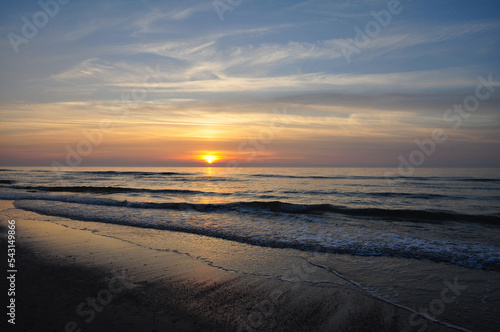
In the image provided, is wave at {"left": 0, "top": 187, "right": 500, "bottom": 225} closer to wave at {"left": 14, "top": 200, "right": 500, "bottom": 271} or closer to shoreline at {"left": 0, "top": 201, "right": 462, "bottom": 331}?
wave at {"left": 14, "top": 200, "right": 500, "bottom": 271}

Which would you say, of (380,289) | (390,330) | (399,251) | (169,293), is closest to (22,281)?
(169,293)

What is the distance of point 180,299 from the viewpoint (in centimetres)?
546

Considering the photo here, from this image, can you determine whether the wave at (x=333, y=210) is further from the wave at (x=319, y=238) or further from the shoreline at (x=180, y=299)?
the shoreline at (x=180, y=299)

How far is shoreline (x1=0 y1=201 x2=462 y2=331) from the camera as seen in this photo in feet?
15.1

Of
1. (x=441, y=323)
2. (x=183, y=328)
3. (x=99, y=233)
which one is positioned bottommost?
(x=441, y=323)

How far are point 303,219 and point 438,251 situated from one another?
24.3 feet

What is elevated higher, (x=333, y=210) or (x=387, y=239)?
(x=333, y=210)

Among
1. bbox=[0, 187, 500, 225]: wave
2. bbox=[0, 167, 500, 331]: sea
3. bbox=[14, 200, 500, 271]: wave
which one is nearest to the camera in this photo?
bbox=[0, 167, 500, 331]: sea

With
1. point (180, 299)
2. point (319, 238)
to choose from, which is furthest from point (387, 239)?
point (180, 299)

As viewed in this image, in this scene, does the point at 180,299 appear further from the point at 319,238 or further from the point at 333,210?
the point at 333,210

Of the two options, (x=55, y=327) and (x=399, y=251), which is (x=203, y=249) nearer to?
(x=55, y=327)

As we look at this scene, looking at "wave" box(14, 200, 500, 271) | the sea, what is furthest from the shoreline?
"wave" box(14, 200, 500, 271)

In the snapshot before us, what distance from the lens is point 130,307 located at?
5102 mm

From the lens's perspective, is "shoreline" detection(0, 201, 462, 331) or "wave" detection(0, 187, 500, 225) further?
"wave" detection(0, 187, 500, 225)
